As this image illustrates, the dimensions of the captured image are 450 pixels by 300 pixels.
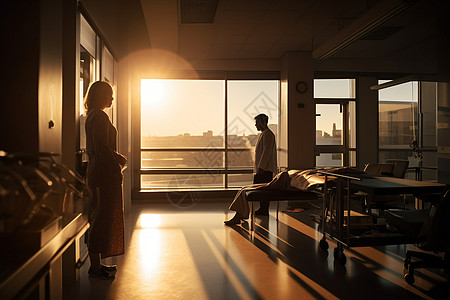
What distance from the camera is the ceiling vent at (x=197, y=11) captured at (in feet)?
14.7

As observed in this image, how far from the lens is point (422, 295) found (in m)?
2.50

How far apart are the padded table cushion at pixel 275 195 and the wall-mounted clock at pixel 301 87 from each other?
114 inches

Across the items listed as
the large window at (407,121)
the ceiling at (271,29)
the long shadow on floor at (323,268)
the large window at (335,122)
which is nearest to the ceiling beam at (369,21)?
the ceiling at (271,29)

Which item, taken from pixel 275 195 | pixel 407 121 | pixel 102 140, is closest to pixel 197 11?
pixel 275 195

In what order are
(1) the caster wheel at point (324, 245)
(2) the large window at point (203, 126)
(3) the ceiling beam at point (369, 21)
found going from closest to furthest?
(3) the ceiling beam at point (369, 21)
(1) the caster wheel at point (324, 245)
(2) the large window at point (203, 126)

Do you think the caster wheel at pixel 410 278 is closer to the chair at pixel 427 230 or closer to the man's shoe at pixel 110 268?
the chair at pixel 427 230

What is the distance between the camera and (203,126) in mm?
7457

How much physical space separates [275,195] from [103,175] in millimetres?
2350

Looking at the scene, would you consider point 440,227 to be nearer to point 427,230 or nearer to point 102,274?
point 427,230

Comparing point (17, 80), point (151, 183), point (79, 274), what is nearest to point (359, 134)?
point (151, 183)

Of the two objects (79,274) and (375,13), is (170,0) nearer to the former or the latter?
(375,13)

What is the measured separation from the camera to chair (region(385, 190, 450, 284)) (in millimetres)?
2473

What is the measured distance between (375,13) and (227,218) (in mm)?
3426

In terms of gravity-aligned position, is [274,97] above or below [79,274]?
above
